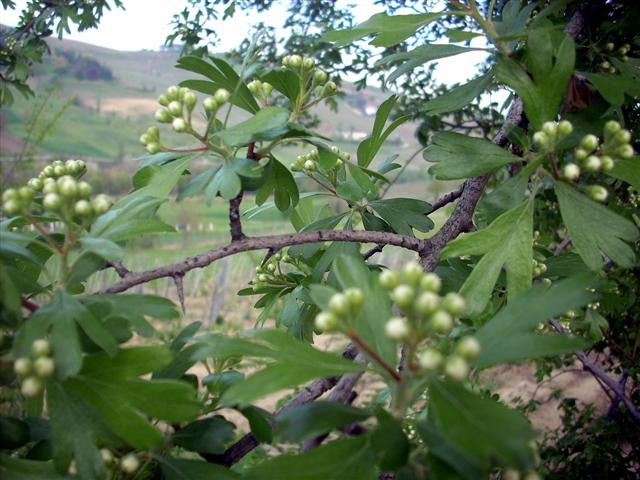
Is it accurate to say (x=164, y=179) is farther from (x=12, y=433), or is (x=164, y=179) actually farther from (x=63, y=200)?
(x=12, y=433)

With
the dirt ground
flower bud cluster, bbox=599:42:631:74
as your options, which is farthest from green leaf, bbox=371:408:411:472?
the dirt ground

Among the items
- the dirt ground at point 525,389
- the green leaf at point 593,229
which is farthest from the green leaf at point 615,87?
the dirt ground at point 525,389

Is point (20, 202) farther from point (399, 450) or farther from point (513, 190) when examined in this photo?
point (513, 190)

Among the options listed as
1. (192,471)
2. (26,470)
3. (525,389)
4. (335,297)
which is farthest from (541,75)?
(525,389)

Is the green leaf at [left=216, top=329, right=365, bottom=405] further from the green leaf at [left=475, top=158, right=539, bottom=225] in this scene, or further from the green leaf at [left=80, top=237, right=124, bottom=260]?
the green leaf at [left=475, top=158, right=539, bottom=225]

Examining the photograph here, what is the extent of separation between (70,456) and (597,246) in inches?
25.4

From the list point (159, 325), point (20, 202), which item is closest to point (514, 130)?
point (20, 202)

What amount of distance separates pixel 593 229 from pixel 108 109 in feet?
25.3

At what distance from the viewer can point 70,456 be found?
0.51 m

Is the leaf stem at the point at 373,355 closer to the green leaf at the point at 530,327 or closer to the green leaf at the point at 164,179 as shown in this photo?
the green leaf at the point at 530,327

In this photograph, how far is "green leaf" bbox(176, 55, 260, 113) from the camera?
2.16 feet

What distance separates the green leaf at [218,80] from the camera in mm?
658

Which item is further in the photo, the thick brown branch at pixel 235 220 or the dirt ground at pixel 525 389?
the dirt ground at pixel 525 389

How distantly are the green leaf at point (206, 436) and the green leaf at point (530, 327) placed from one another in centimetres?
33
